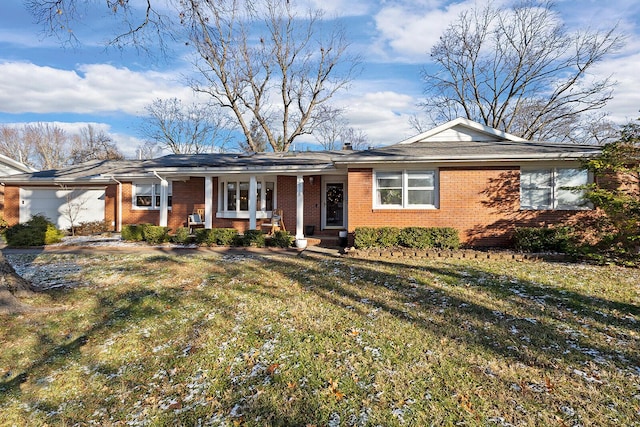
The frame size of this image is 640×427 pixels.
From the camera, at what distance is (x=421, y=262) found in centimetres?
852

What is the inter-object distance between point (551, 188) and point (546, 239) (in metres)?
1.89

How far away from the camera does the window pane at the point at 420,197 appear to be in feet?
36.1

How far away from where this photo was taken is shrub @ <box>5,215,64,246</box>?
11938 mm

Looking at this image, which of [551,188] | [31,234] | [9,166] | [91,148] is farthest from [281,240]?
[91,148]

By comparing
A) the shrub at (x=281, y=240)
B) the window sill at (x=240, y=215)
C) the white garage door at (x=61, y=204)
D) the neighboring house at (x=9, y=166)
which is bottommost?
the shrub at (x=281, y=240)

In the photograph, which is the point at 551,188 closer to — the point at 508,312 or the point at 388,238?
the point at 388,238

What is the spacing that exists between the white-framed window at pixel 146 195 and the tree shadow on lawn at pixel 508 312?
11479 mm

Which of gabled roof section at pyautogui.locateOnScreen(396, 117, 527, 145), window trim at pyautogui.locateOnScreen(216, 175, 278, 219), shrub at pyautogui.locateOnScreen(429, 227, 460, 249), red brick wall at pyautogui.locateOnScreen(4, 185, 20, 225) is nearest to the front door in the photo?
window trim at pyautogui.locateOnScreen(216, 175, 278, 219)

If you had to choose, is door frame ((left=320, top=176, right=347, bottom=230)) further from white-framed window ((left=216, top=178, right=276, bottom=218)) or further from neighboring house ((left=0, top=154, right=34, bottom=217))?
neighboring house ((left=0, top=154, right=34, bottom=217))

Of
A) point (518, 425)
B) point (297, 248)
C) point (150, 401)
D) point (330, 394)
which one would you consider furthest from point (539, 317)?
point (297, 248)

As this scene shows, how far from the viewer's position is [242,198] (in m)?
14.8

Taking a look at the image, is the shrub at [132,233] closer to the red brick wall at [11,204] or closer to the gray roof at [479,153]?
the gray roof at [479,153]

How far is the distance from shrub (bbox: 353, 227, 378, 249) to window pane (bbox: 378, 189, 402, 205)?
1.35 m

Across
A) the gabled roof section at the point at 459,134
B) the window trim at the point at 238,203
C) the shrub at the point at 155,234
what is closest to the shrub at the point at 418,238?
the gabled roof section at the point at 459,134
